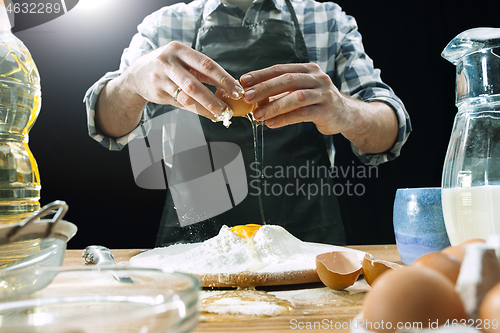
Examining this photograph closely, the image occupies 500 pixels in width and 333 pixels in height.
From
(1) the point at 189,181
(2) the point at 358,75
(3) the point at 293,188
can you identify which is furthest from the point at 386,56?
(1) the point at 189,181

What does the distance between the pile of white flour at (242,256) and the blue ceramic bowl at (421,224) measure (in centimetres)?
18

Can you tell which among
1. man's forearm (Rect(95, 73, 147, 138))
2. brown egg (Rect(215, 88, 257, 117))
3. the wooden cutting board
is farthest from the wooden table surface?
man's forearm (Rect(95, 73, 147, 138))

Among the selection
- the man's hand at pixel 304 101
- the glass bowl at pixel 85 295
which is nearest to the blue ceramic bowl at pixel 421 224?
the man's hand at pixel 304 101

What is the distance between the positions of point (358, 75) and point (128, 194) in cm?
160

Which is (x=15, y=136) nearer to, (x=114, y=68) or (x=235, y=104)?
(x=235, y=104)

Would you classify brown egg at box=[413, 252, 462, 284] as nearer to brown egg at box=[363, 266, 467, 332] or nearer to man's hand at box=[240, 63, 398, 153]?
brown egg at box=[363, 266, 467, 332]

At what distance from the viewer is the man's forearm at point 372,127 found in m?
1.20

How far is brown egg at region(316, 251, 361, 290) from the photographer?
0.52 metres

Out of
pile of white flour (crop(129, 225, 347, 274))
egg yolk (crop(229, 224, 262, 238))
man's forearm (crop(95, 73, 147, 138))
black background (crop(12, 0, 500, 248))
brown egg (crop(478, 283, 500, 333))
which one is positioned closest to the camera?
brown egg (crop(478, 283, 500, 333))

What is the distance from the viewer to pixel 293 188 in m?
1.50

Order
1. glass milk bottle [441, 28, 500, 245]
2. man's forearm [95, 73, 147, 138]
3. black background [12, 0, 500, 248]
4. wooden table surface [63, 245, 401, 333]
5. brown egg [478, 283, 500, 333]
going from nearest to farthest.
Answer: brown egg [478, 283, 500, 333]
wooden table surface [63, 245, 401, 333]
glass milk bottle [441, 28, 500, 245]
man's forearm [95, 73, 147, 138]
black background [12, 0, 500, 248]

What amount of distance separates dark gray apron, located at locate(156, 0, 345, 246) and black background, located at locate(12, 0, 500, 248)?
92 centimetres

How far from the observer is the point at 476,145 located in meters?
0.53

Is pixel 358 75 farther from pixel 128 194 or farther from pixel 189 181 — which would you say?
pixel 128 194
